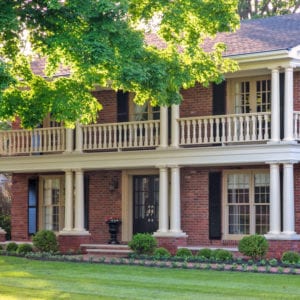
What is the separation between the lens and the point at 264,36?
30.7 metres

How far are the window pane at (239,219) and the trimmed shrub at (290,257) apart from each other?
347 centimetres

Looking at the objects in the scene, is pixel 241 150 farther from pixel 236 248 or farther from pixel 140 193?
pixel 140 193

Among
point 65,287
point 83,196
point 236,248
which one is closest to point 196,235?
point 236,248

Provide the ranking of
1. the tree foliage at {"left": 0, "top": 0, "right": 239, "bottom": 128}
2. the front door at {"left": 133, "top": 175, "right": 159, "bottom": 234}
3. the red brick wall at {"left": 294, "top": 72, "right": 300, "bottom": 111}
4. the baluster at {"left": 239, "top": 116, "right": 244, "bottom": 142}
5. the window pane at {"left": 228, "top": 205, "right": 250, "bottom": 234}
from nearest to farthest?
the tree foliage at {"left": 0, "top": 0, "right": 239, "bottom": 128}
the baluster at {"left": 239, "top": 116, "right": 244, "bottom": 142}
the red brick wall at {"left": 294, "top": 72, "right": 300, "bottom": 111}
the window pane at {"left": 228, "top": 205, "right": 250, "bottom": 234}
the front door at {"left": 133, "top": 175, "right": 159, "bottom": 234}

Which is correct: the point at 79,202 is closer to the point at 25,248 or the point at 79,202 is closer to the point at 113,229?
the point at 113,229

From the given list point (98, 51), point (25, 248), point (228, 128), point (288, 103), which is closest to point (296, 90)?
point (288, 103)

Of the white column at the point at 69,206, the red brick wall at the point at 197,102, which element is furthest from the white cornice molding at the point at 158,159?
the red brick wall at the point at 197,102

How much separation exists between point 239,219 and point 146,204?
3.66 m

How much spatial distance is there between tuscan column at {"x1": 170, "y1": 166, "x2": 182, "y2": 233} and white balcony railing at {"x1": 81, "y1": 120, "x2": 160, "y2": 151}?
1.19m

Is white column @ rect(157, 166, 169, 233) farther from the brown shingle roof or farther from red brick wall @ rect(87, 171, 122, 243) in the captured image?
the brown shingle roof

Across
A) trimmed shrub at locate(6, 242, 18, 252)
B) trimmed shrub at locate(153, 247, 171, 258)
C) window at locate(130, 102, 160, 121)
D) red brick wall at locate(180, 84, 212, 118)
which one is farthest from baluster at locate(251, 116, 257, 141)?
trimmed shrub at locate(6, 242, 18, 252)

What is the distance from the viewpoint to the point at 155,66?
24.2 meters

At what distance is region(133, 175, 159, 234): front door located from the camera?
107 feet

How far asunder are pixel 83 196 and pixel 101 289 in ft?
40.6
